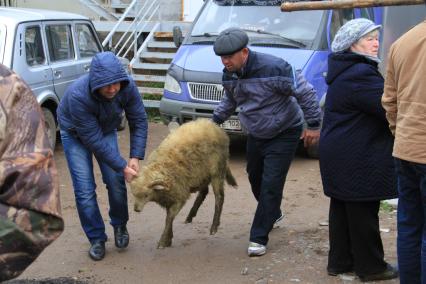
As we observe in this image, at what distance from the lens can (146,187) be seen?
15.6ft

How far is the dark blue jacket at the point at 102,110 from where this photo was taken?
445cm

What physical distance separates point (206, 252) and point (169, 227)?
1.38 feet

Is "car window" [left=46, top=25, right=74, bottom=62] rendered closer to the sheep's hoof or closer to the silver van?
the silver van

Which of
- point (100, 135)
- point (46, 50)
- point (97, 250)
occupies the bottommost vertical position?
point (97, 250)

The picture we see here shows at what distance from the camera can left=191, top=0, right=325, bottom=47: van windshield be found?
8.47m

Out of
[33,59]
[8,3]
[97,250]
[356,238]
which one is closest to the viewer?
[356,238]

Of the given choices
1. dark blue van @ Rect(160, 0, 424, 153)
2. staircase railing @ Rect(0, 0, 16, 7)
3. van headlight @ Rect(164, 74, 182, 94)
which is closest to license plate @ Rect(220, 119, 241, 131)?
dark blue van @ Rect(160, 0, 424, 153)

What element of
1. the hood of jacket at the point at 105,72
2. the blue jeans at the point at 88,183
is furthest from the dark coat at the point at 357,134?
the blue jeans at the point at 88,183

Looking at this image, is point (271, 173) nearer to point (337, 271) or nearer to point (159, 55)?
point (337, 271)

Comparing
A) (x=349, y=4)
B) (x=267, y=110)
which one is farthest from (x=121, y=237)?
(x=349, y=4)

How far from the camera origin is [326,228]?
5.73 meters

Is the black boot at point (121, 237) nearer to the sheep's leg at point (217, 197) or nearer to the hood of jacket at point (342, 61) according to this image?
the sheep's leg at point (217, 197)

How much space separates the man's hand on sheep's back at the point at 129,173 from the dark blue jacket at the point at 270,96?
3.31ft

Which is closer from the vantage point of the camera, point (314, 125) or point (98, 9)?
point (314, 125)
